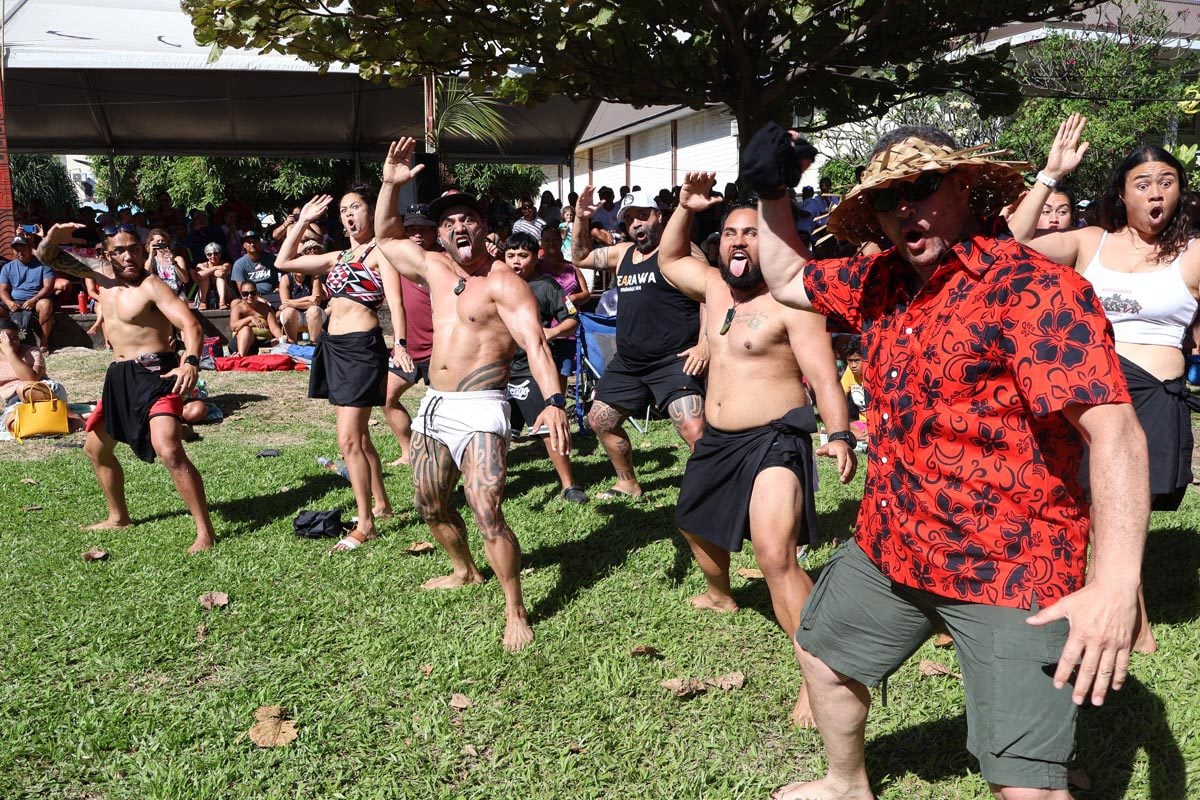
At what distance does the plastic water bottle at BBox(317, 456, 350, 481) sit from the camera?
8.29 m

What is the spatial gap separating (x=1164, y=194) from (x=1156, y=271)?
341mm

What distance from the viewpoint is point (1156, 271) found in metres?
4.51

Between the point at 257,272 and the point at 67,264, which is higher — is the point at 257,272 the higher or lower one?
the lower one

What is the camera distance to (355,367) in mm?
6754

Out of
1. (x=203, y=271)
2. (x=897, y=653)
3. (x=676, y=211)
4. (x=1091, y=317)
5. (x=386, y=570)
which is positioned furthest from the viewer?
(x=203, y=271)

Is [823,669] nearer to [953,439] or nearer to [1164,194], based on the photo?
[953,439]

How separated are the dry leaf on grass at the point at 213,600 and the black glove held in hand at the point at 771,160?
12.8ft

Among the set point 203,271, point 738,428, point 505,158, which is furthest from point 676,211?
point 505,158

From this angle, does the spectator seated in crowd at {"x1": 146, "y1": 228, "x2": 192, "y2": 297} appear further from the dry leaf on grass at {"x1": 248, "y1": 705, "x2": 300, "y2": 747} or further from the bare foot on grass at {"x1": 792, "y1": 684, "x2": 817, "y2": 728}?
the bare foot on grass at {"x1": 792, "y1": 684, "x2": 817, "y2": 728}

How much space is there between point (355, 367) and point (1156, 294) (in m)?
4.73

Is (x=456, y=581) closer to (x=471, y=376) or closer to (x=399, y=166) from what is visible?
(x=471, y=376)

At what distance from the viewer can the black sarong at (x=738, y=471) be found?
4.33 meters

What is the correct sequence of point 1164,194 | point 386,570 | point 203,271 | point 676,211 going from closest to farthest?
point 1164,194 < point 676,211 < point 386,570 < point 203,271

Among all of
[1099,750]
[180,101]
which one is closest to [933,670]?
[1099,750]
